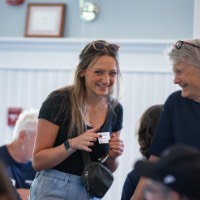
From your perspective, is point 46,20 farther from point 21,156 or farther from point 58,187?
point 58,187

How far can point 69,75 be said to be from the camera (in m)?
4.05

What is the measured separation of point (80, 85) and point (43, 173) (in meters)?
0.45

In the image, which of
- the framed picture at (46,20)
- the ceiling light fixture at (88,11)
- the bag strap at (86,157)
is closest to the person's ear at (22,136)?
the bag strap at (86,157)

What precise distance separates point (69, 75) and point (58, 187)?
1688 mm

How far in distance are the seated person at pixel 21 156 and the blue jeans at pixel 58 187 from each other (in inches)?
27.0

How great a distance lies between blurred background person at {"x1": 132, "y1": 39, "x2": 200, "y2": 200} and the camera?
7.66 feet

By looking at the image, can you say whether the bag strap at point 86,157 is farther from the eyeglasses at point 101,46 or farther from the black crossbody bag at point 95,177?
the eyeglasses at point 101,46

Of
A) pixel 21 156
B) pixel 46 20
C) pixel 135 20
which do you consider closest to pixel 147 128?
pixel 21 156

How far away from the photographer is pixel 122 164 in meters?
3.87

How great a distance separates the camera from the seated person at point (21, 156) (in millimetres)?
3191

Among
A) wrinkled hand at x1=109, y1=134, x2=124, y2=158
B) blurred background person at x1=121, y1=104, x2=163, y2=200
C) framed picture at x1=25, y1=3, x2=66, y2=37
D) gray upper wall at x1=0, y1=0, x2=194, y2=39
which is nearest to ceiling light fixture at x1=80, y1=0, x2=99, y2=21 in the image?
gray upper wall at x1=0, y1=0, x2=194, y2=39

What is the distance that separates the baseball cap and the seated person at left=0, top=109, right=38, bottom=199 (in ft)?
6.35

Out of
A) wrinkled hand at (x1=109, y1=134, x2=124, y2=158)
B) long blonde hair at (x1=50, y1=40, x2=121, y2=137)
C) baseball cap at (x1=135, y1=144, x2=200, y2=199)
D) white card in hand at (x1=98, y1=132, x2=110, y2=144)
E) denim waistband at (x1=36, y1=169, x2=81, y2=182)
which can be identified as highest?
long blonde hair at (x1=50, y1=40, x2=121, y2=137)

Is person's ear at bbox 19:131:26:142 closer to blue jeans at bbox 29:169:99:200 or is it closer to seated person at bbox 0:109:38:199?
seated person at bbox 0:109:38:199
